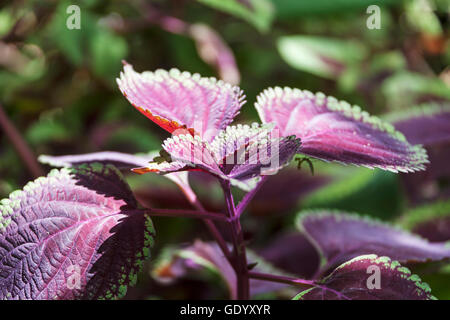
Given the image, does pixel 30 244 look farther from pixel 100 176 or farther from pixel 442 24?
pixel 442 24

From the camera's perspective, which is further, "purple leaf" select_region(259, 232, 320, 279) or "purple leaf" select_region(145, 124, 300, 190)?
"purple leaf" select_region(259, 232, 320, 279)

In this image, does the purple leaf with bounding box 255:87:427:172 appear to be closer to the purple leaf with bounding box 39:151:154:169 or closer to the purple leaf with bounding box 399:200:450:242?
the purple leaf with bounding box 39:151:154:169

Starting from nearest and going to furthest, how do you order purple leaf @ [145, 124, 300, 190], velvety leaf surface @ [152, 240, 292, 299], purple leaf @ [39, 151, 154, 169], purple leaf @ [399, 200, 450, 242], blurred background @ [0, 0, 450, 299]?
1. purple leaf @ [145, 124, 300, 190]
2. purple leaf @ [39, 151, 154, 169]
3. velvety leaf surface @ [152, 240, 292, 299]
4. purple leaf @ [399, 200, 450, 242]
5. blurred background @ [0, 0, 450, 299]

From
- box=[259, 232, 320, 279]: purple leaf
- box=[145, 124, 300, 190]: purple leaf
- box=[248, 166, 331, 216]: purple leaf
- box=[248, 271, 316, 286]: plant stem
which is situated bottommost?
box=[259, 232, 320, 279]: purple leaf

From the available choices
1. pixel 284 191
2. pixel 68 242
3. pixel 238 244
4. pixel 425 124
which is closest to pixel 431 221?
pixel 425 124

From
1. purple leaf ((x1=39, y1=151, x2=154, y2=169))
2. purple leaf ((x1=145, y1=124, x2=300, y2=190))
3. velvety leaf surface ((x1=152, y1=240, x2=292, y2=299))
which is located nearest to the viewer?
purple leaf ((x1=145, y1=124, x2=300, y2=190))

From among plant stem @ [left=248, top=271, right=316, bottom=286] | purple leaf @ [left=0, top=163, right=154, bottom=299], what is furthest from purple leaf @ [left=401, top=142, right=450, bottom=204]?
purple leaf @ [left=0, top=163, right=154, bottom=299]

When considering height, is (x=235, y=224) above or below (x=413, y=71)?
below

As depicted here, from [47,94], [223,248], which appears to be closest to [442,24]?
[47,94]

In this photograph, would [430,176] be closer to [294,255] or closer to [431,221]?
[431,221]
